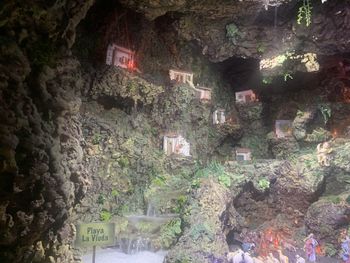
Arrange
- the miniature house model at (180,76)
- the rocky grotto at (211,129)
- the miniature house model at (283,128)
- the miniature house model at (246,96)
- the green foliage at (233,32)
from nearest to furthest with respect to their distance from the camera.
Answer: the rocky grotto at (211,129), the green foliage at (233,32), the miniature house model at (180,76), the miniature house model at (283,128), the miniature house model at (246,96)

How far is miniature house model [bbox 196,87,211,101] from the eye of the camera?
1135 cm

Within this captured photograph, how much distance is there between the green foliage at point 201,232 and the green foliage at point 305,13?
6133mm

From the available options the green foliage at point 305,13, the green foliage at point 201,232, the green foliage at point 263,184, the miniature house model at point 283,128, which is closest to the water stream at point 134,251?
the green foliage at point 201,232

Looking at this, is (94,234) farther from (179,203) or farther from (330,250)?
(330,250)

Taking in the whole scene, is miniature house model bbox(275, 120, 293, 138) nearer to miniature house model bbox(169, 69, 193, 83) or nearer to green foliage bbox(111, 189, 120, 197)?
miniature house model bbox(169, 69, 193, 83)

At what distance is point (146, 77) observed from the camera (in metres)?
9.82

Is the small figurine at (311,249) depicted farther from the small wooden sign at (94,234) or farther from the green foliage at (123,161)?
the small wooden sign at (94,234)

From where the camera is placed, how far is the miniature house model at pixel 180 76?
10.8 meters

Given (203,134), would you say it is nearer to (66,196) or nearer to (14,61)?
(66,196)

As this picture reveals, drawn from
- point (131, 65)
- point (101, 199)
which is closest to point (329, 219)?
point (101, 199)

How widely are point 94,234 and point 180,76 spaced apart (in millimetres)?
7182

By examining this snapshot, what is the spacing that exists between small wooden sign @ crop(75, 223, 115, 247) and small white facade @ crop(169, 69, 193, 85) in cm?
679

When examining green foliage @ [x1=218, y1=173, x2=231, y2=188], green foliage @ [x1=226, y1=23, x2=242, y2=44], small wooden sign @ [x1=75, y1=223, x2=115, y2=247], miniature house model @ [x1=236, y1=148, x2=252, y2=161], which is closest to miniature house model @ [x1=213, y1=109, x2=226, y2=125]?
miniature house model @ [x1=236, y1=148, x2=252, y2=161]

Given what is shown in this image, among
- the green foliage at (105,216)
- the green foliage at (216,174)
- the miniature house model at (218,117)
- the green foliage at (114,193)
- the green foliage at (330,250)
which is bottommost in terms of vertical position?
the green foliage at (330,250)
